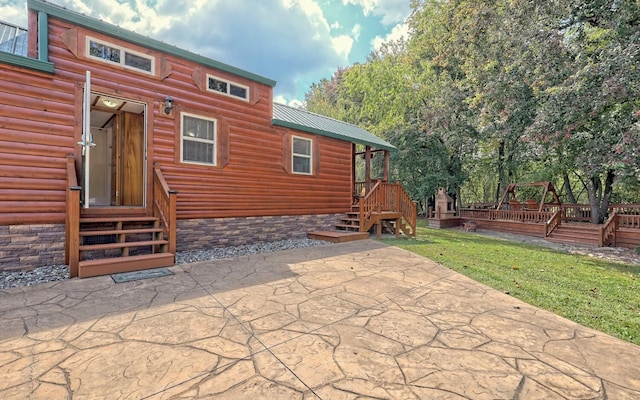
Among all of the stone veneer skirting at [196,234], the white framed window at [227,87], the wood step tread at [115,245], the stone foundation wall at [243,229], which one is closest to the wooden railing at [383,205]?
the stone veneer skirting at [196,234]

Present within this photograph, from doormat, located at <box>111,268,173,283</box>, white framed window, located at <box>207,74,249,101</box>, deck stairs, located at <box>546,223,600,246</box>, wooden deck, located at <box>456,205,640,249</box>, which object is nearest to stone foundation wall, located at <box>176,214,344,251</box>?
doormat, located at <box>111,268,173,283</box>

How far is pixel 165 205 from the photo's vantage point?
5.25 meters

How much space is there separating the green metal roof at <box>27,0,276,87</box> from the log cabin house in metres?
0.02

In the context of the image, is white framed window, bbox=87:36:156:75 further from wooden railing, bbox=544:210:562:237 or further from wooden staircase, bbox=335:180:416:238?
wooden railing, bbox=544:210:562:237

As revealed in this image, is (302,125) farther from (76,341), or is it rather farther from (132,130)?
(76,341)

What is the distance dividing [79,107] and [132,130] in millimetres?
1670

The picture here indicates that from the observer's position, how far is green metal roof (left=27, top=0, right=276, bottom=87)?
454 cm

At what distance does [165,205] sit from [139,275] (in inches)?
55.5

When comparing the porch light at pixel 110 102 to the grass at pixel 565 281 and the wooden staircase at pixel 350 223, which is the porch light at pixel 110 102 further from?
the grass at pixel 565 281

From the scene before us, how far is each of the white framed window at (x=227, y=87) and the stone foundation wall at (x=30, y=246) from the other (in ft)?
13.1

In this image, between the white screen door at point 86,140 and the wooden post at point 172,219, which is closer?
the white screen door at point 86,140

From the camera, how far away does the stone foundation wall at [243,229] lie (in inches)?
246

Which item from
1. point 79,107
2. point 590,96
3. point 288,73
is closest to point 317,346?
point 79,107

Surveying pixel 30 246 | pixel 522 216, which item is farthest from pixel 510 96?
pixel 30 246
